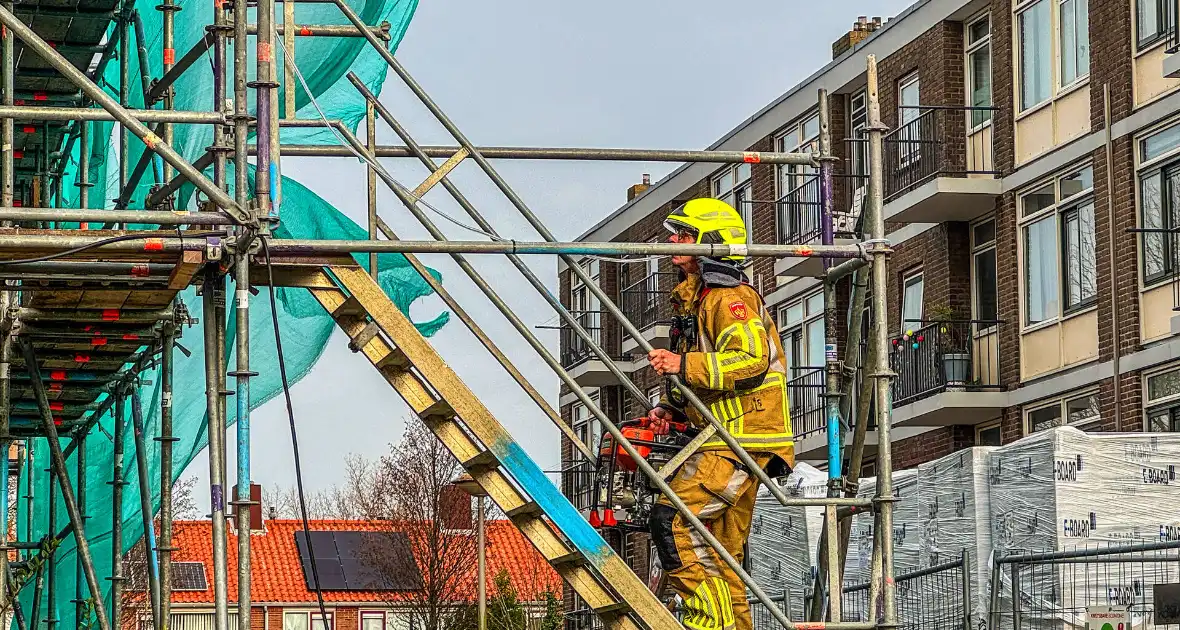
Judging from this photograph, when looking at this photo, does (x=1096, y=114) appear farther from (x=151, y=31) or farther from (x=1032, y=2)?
(x=151, y=31)

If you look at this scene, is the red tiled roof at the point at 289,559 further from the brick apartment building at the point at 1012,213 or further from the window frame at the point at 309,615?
the brick apartment building at the point at 1012,213

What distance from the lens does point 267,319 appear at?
14109mm

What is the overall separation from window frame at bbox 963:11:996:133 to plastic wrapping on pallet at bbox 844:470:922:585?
13338 mm

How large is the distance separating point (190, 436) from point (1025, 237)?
51.0ft

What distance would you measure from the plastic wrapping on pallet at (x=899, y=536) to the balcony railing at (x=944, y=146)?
1295cm

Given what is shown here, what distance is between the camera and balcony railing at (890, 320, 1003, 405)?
27.2 m

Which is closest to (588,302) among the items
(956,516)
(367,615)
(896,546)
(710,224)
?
(367,615)

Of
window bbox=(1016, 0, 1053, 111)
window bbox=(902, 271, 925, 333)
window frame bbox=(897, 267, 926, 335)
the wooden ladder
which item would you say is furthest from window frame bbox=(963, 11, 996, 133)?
the wooden ladder

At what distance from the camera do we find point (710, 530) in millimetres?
8820

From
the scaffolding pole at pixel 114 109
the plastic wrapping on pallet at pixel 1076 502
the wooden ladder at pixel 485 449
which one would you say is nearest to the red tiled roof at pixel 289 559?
the plastic wrapping on pallet at pixel 1076 502

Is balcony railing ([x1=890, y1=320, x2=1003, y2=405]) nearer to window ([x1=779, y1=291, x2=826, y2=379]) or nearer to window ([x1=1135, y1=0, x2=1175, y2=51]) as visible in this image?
window ([x1=779, y1=291, x2=826, y2=379])

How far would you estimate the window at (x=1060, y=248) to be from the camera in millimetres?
24859

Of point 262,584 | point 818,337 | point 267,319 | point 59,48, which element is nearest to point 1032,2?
point 818,337

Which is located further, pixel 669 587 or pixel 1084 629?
pixel 1084 629
